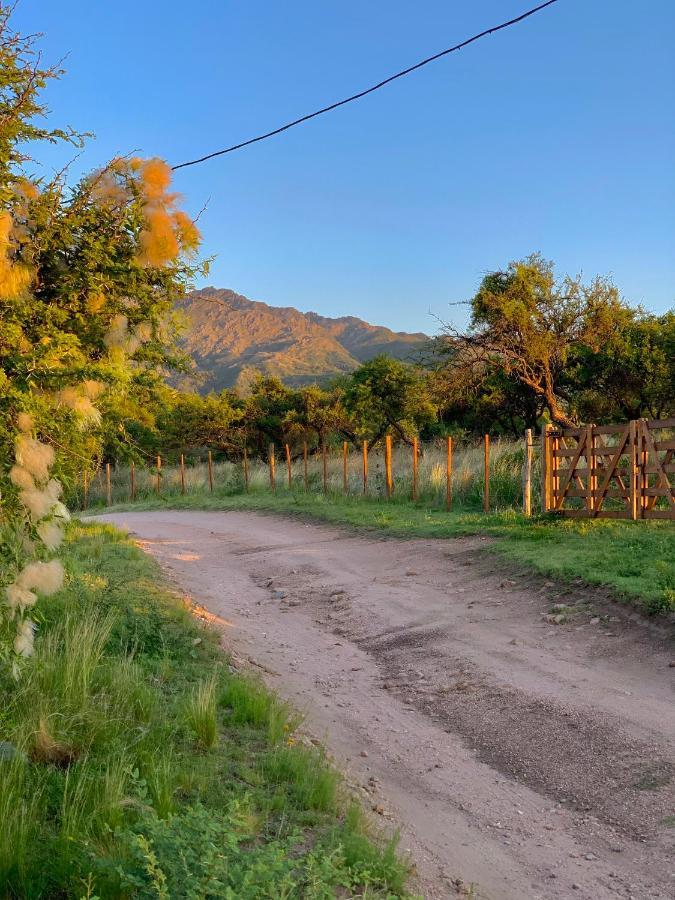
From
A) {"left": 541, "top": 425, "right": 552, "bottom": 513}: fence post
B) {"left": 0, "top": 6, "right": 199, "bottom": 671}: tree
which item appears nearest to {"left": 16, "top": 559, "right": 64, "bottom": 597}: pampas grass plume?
{"left": 0, "top": 6, "right": 199, "bottom": 671}: tree

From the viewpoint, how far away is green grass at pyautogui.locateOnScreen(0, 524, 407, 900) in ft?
10.5

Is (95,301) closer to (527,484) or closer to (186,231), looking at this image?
(186,231)

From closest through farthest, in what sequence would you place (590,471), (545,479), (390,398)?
(590,471) < (545,479) < (390,398)

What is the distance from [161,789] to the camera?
3.97 m

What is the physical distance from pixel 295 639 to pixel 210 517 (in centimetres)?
1488

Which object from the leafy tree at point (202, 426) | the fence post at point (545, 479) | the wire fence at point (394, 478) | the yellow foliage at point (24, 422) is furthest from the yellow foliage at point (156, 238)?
the leafy tree at point (202, 426)

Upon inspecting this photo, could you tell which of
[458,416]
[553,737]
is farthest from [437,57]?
[458,416]

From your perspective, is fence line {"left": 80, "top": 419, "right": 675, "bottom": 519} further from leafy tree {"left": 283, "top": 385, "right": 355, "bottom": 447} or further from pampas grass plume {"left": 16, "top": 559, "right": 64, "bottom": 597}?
leafy tree {"left": 283, "top": 385, "right": 355, "bottom": 447}

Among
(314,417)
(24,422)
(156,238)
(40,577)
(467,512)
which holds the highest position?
(156,238)

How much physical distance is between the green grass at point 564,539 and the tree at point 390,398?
1207cm

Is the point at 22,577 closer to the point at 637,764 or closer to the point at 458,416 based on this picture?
the point at 637,764

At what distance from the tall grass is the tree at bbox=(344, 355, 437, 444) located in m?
3.06

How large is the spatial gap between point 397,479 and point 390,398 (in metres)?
11.0

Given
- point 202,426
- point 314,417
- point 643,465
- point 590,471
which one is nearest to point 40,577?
point 643,465
